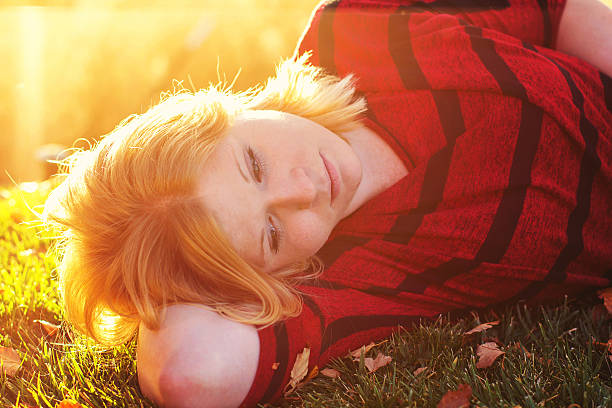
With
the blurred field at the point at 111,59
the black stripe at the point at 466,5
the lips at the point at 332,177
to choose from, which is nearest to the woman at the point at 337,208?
the lips at the point at 332,177

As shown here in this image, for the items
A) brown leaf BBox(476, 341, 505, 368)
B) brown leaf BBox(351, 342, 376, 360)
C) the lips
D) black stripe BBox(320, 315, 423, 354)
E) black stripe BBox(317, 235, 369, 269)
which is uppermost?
the lips

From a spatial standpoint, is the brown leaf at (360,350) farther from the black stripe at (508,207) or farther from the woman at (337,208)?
the black stripe at (508,207)

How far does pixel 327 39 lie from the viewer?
325cm

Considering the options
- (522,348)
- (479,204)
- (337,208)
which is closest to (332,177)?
(337,208)

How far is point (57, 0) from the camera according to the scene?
32.4 ft

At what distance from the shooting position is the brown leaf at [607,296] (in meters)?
2.56

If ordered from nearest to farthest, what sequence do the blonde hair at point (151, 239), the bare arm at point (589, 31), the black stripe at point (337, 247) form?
1. the blonde hair at point (151, 239)
2. the black stripe at point (337, 247)
3. the bare arm at point (589, 31)

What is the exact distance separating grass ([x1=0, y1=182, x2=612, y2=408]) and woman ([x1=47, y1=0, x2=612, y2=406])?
0.11 meters

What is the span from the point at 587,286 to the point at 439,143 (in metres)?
0.98

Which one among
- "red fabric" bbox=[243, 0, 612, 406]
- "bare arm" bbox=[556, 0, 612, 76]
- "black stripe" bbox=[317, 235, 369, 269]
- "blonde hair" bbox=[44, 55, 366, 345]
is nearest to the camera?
"blonde hair" bbox=[44, 55, 366, 345]

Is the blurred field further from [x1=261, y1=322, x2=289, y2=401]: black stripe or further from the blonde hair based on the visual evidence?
[x1=261, y1=322, x2=289, y2=401]: black stripe

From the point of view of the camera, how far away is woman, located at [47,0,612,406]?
2289 mm

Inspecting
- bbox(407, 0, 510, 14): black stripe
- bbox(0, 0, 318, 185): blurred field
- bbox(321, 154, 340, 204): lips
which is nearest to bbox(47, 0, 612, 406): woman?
bbox(321, 154, 340, 204): lips

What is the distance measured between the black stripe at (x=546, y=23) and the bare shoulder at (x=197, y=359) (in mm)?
2398
